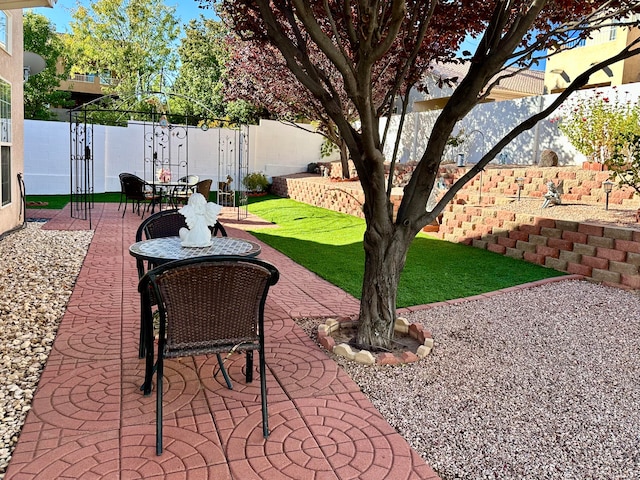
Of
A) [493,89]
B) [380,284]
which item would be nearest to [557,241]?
[380,284]

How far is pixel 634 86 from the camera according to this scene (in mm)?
9625

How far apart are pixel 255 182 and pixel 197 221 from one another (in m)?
13.3

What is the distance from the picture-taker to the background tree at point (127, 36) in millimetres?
23031

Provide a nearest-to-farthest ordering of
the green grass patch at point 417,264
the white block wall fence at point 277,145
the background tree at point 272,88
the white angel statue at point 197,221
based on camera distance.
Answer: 1. the white angel statue at point 197,221
2. the green grass patch at point 417,264
3. the white block wall fence at point 277,145
4. the background tree at point 272,88

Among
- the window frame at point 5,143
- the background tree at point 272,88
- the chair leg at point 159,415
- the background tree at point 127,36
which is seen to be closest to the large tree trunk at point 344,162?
the background tree at point 272,88

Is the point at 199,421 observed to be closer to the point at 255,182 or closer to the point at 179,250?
the point at 179,250

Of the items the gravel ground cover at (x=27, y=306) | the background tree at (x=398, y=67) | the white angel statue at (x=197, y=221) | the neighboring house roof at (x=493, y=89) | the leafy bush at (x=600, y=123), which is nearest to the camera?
the gravel ground cover at (x=27, y=306)

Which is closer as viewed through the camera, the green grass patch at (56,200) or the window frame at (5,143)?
the window frame at (5,143)

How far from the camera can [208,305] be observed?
2.51 metres

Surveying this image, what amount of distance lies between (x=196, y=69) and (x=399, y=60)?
21.5m

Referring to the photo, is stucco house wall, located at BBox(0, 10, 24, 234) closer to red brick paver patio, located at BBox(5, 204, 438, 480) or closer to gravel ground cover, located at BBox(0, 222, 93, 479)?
gravel ground cover, located at BBox(0, 222, 93, 479)

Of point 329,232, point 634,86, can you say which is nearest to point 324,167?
point 329,232

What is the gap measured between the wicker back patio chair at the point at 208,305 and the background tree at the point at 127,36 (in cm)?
2276

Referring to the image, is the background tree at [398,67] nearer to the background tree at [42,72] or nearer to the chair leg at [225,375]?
the chair leg at [225,375]
